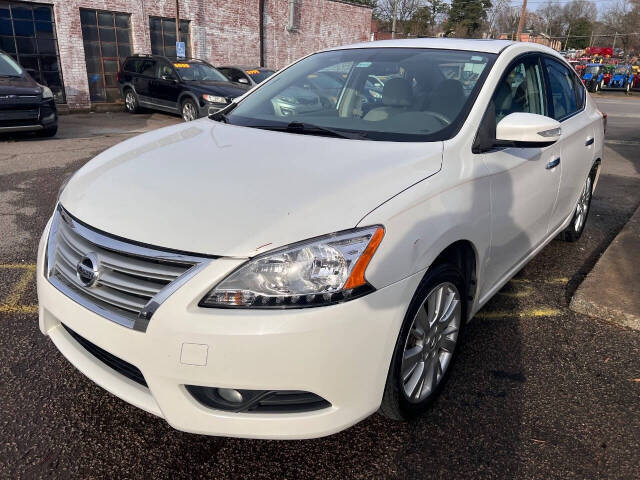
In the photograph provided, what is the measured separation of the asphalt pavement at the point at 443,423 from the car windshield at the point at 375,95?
1320 mm

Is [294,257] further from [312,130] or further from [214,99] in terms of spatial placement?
[214,99]

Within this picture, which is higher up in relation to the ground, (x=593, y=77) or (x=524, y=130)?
(x=524, y=130)

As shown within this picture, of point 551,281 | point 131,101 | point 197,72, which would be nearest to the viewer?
point 551,281

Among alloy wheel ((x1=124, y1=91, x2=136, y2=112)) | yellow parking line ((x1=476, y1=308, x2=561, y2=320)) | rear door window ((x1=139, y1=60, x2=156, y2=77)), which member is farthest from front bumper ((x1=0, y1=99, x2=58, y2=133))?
yellow parking line ((x1=476, y1=308, x2=561, y2=320))

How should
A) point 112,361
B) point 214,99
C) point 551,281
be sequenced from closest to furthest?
point 112,361, point 551,281, point 214,99

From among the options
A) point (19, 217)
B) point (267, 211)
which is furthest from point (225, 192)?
point (19, 217)

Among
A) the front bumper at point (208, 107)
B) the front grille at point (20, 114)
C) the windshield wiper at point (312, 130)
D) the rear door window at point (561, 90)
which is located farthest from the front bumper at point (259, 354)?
the front bumper at point (208, 107)

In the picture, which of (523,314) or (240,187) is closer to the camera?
(240,187)

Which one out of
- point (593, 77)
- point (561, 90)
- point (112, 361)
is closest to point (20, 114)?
point (112, 361)

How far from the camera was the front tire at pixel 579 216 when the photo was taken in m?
4.43

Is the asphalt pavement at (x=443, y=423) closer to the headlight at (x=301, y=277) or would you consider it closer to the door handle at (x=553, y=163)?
the headlight at (x=301, y=277)

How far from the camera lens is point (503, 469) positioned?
6.81 feet

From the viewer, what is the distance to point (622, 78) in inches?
1243

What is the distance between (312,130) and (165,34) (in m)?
18.2
